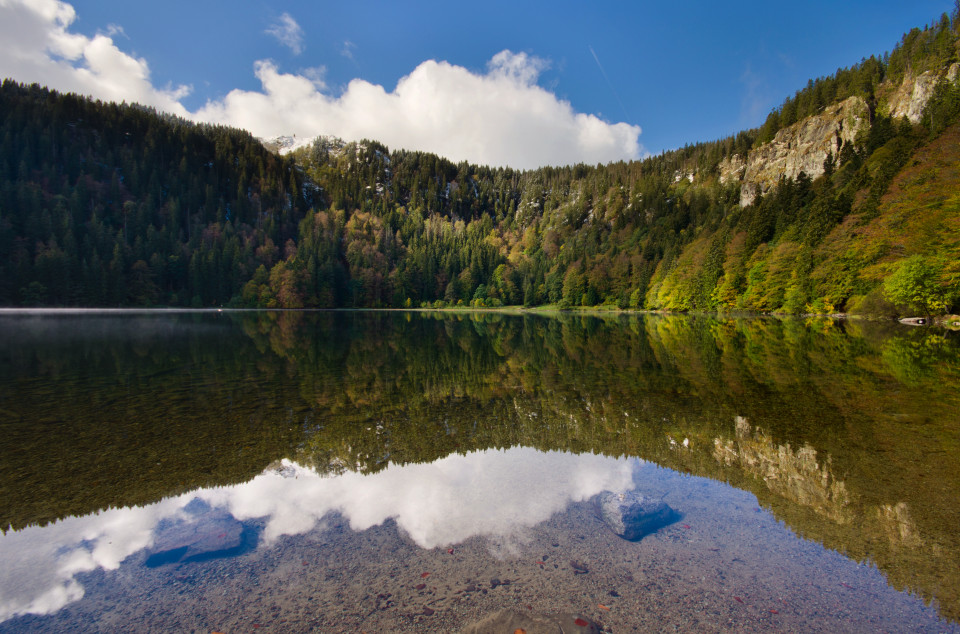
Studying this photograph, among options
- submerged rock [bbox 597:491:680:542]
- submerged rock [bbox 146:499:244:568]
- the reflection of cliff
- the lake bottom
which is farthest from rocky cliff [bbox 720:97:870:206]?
submerged rock [bbox 146:499:244:568]

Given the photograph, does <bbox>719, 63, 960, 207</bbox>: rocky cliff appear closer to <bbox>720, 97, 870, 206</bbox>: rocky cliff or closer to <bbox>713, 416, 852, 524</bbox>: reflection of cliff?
<bbox>720, 97, 870, 206</bbox>: rocky cliff

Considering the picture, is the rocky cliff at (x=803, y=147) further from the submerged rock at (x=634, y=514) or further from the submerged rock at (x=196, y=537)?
the submerged rock at (x=196, y=537)

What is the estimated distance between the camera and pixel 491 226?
589ft

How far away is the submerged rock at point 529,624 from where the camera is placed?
10.5 ft

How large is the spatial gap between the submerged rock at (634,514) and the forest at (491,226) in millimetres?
42029

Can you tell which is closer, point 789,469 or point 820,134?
point 789,469

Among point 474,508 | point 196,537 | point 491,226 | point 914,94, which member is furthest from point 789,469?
point 491,226

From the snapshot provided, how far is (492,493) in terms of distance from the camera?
5.74 m

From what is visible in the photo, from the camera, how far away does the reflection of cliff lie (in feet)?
16.6

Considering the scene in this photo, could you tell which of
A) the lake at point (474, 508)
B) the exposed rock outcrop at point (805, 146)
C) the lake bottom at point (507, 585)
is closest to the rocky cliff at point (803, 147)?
the exposed rock outcrop at point (805, 146)

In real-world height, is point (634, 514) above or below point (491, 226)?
below

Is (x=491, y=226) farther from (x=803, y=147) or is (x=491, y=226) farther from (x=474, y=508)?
(x=474, y=508)

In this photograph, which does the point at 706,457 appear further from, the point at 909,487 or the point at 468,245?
the point at 468,245

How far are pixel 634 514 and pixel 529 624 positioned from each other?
2.30 meters
